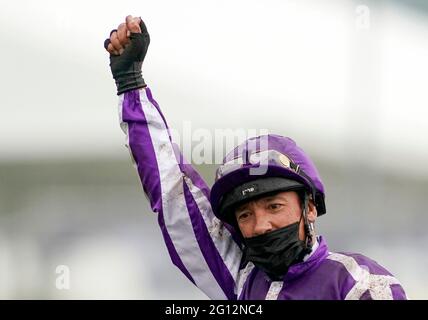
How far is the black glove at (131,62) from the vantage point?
1.70m

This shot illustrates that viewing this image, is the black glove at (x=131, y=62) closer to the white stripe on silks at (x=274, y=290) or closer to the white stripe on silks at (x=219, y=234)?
the white stripe on silks at (x=219, y=234)

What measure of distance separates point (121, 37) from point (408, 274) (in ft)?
6.94

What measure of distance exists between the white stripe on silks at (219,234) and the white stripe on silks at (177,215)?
0.03 m

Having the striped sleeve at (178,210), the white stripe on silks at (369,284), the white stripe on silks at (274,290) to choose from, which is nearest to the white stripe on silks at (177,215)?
the striped sleeve at (178,210)

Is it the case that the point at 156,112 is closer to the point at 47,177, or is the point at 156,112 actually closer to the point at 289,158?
the point at 289,158

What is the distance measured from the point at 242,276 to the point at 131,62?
496 millimetres

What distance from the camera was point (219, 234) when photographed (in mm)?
1761

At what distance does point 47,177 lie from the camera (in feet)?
13.1

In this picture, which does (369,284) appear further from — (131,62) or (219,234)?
(131,62)


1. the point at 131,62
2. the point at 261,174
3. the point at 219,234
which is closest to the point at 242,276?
the point at 219,234

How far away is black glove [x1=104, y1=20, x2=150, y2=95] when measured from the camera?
170 cm

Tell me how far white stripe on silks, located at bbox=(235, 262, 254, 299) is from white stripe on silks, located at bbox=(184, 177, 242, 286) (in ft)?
0.05

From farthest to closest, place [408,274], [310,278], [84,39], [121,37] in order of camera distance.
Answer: [84,39] < [408,274] < [121,37] < [310,278]

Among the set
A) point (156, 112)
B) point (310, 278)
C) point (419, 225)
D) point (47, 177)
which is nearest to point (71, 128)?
point (47, 177)
